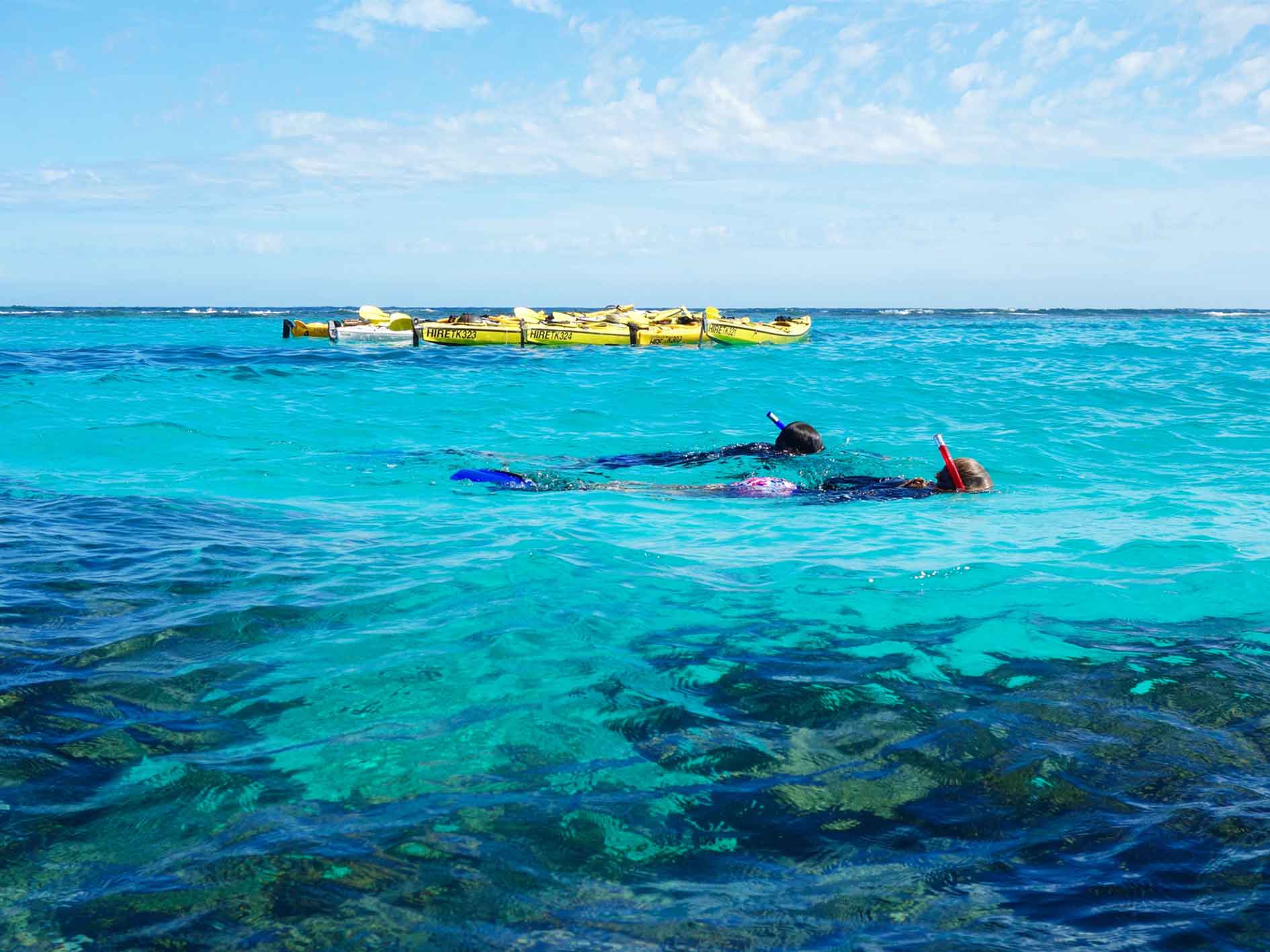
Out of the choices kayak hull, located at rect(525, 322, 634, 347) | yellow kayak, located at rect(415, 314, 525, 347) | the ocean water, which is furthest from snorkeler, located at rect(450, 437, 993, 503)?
kayak hull, located at rect(525, 322, 634, 347)

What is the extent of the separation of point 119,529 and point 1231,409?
19745 mm

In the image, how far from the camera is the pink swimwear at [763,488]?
10578mm

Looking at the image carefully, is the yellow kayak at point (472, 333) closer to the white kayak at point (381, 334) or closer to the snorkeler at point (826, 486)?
the white kayak at point (381, 334)

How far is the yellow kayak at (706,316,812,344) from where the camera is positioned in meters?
38.0

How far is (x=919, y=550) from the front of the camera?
8.25 m

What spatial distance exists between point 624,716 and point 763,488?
6281 millimetres

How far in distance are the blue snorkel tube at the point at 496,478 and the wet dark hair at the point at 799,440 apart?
3.32 meters

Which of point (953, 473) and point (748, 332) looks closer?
point (953, 473)

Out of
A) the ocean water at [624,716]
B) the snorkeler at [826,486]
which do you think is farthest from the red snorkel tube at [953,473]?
the ocean water at [624,716]

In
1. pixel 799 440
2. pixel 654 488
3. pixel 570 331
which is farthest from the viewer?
pixel 570 331

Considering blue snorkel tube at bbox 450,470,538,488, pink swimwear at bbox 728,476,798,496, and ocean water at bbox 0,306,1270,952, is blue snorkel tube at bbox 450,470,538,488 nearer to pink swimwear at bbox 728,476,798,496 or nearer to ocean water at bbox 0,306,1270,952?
ocean water at bbox 0,306,1270,952

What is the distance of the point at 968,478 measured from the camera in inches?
418

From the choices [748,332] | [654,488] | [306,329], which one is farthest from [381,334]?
[654,488]

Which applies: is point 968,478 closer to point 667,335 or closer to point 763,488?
point 763,488
